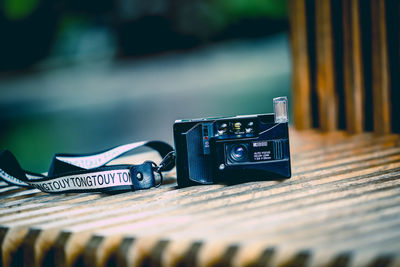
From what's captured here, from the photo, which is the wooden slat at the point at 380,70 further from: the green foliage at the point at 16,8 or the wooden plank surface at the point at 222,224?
the green foliage at the point at 16,8

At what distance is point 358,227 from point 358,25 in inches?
51.9

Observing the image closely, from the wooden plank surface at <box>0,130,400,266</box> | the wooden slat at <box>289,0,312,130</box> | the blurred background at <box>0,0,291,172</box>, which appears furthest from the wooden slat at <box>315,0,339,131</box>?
the blurred background at <box>0,0,291,172</box>

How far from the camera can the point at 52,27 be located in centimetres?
1008

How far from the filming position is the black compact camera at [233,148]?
1263 mm

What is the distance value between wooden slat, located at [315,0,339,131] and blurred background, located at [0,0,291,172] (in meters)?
5.46

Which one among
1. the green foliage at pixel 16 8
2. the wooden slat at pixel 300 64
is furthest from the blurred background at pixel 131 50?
the wooden slat at pixel 300 64

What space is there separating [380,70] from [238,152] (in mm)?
961

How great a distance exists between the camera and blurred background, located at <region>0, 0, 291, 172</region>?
8.77 m

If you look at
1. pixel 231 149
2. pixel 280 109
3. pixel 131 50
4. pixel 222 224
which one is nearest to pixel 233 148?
pixel 231 149

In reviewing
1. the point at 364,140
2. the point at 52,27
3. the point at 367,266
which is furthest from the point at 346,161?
the point at 52,27

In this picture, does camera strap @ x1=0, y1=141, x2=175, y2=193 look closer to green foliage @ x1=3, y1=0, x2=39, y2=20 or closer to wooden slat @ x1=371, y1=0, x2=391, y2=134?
wooden slat @ x1=371, y1=0, x2=391, y2=134

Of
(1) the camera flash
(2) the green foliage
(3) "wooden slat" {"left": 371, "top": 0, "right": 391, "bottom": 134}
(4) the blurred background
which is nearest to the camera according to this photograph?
(1) the camera flash

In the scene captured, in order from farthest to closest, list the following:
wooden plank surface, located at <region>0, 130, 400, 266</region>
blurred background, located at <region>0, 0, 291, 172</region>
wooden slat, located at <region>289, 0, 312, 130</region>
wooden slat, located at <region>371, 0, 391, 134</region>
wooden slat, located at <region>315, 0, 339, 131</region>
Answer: blurred background, located at <region>0, 0, 291, 172</region>, wooden slat, located at <region>289, 0, 312, 130</region>, wooden slat, located at <region>315, 0, 339, 131</region>, wooden slat, located at <region>371, 0, 391, 134</region>, wooden plank surface, located at <region>0, 130, 400, 266</region>

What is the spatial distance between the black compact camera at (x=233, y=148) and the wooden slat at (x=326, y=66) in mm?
950
